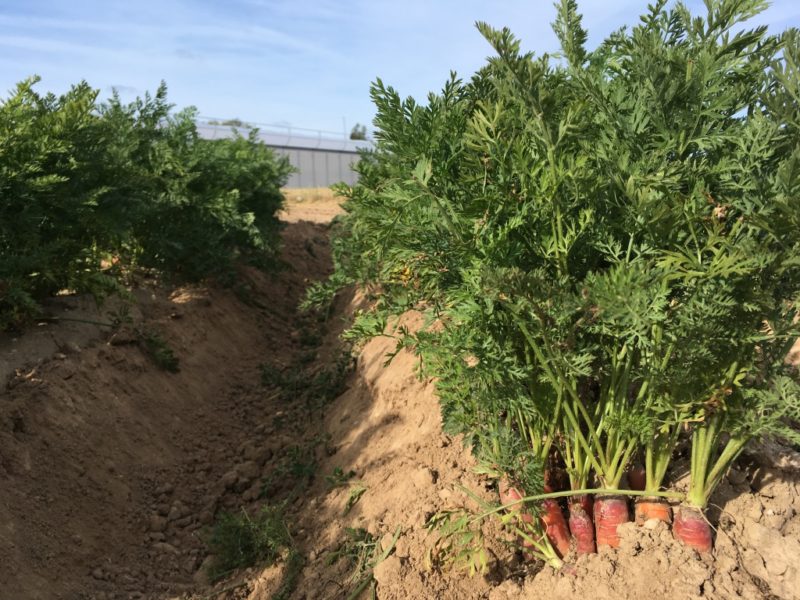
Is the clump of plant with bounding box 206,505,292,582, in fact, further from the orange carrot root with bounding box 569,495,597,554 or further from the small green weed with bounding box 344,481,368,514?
the orange carrot root with bounding box 569,495,597,554

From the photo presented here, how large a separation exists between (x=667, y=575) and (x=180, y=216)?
23.2ft

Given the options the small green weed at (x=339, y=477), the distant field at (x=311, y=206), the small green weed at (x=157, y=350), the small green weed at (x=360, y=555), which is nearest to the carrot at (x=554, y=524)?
the small green weed at (x=360, y=555)

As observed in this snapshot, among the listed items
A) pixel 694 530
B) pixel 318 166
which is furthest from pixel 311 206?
pixel 318 166

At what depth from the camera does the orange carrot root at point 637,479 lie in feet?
10.5

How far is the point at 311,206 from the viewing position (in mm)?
18250

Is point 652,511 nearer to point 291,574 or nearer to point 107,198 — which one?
point 291,574

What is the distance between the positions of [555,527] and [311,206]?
15.8 meters

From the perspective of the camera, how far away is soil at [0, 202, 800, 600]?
3004 millimetres

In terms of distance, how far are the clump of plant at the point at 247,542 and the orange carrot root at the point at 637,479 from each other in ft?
6.31

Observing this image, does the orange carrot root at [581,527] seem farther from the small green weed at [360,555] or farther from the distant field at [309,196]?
the distant field at [309,196]

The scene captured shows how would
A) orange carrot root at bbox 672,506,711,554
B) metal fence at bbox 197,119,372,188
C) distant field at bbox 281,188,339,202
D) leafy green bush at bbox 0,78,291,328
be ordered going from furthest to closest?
metal fence at bbox 197,119,372,188
distant field at bbox 281,188,339,202
leafy green bush at bbox 0,78,291,328
orange carrot root at bbox 672,506,711,554

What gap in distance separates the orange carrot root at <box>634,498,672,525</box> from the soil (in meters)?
0.05

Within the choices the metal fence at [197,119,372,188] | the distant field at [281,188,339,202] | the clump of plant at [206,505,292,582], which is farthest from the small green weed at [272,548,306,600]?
the metal fence at [197,119,372,188]

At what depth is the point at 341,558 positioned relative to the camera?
3.74 metres
